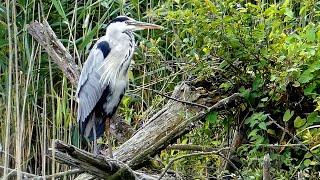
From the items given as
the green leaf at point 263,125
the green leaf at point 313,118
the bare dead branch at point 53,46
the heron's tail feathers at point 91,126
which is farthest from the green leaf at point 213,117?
the bare dead branch at point 53,46

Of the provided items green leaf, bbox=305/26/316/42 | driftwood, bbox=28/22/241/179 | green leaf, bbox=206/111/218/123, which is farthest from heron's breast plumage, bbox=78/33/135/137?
green leaf, bbox=305/26/316/42

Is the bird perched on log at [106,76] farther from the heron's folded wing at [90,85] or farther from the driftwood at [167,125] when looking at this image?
the driftwood at [167,125]

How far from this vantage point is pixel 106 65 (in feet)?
9.06

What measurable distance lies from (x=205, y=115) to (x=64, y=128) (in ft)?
2.37

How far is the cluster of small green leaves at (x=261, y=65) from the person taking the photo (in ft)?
7.87

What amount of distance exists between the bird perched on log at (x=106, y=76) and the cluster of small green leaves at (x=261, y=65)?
0.84 feet

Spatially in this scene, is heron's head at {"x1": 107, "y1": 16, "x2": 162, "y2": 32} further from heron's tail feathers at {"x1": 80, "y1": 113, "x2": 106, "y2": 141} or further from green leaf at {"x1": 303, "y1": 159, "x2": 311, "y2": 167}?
green leaf at {"x1": 303, "y1": 159, "x2": 311, "y2": 167}

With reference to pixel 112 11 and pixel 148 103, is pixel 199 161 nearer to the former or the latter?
pixel 148 103

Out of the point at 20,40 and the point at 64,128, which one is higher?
the point at 20,40

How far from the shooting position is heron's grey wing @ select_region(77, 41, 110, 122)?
2693mm

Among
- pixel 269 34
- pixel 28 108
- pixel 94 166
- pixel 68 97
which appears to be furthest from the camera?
pixel 68 97

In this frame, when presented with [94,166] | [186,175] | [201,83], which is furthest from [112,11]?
[94,166]

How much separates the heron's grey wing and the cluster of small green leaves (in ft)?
1.05

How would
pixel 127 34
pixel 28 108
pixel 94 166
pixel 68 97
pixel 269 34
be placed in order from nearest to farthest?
pixel 94 166
pixel 269 34
pixel 127 34
pixel 28 108
pixel 68 97
